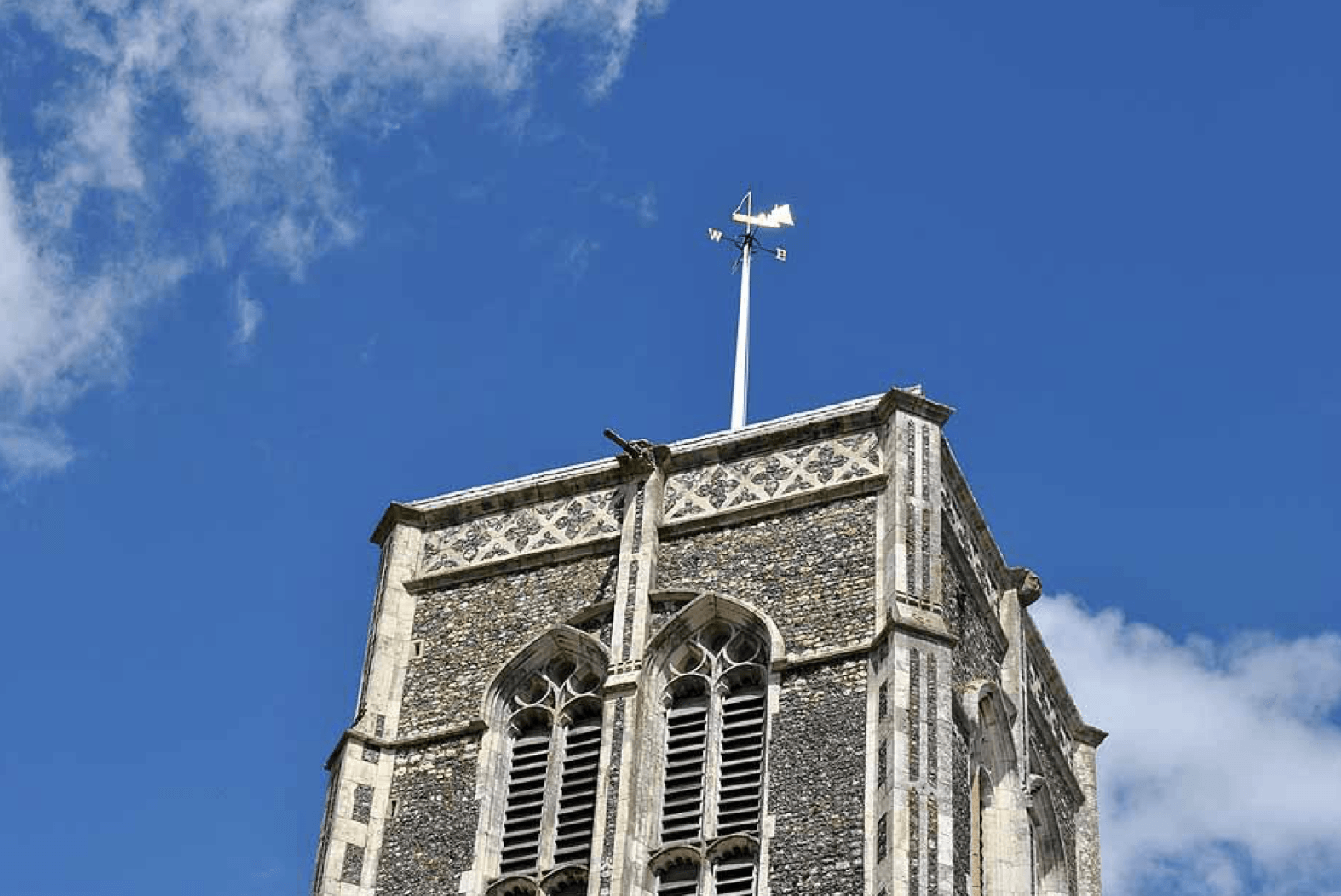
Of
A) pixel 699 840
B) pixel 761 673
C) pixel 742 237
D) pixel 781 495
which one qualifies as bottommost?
pixel 699 840

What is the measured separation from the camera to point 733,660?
38656mm

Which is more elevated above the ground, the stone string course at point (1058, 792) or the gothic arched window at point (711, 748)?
the stone string course at point (1058, 792)

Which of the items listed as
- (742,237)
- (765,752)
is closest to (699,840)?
(765,752)

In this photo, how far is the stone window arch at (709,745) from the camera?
1439 inches

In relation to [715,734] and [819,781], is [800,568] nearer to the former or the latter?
[715,734]

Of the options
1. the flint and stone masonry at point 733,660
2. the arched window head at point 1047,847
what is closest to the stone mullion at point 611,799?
the flint and stone masonry at point 733,660

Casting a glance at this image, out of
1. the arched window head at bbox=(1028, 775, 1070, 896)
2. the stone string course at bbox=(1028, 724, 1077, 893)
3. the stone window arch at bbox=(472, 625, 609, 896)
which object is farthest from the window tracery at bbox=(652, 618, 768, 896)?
the stone string course at bbox=(1028, 724, 1077, 893)

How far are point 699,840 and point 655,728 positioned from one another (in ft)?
6.35

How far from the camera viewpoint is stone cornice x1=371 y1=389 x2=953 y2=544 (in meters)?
40.1

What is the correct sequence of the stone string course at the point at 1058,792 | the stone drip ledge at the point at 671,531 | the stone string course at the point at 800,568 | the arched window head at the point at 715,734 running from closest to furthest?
the arched window head at the point at 715,734, the stone string course at the point at 800,568, the stone drip ledge at the point at 671,531, the stone string course at the point at 1058,792

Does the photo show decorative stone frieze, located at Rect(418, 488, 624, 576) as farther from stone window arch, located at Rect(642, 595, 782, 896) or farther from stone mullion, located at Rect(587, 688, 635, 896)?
stone mullion, located at Rect(587, 688, 635, 896)

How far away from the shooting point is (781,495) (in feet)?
131

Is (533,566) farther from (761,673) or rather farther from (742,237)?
(742,237)

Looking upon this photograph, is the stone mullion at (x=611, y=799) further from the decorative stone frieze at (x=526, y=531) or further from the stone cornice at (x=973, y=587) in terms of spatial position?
the stone cornice at (x=973, y=587)
